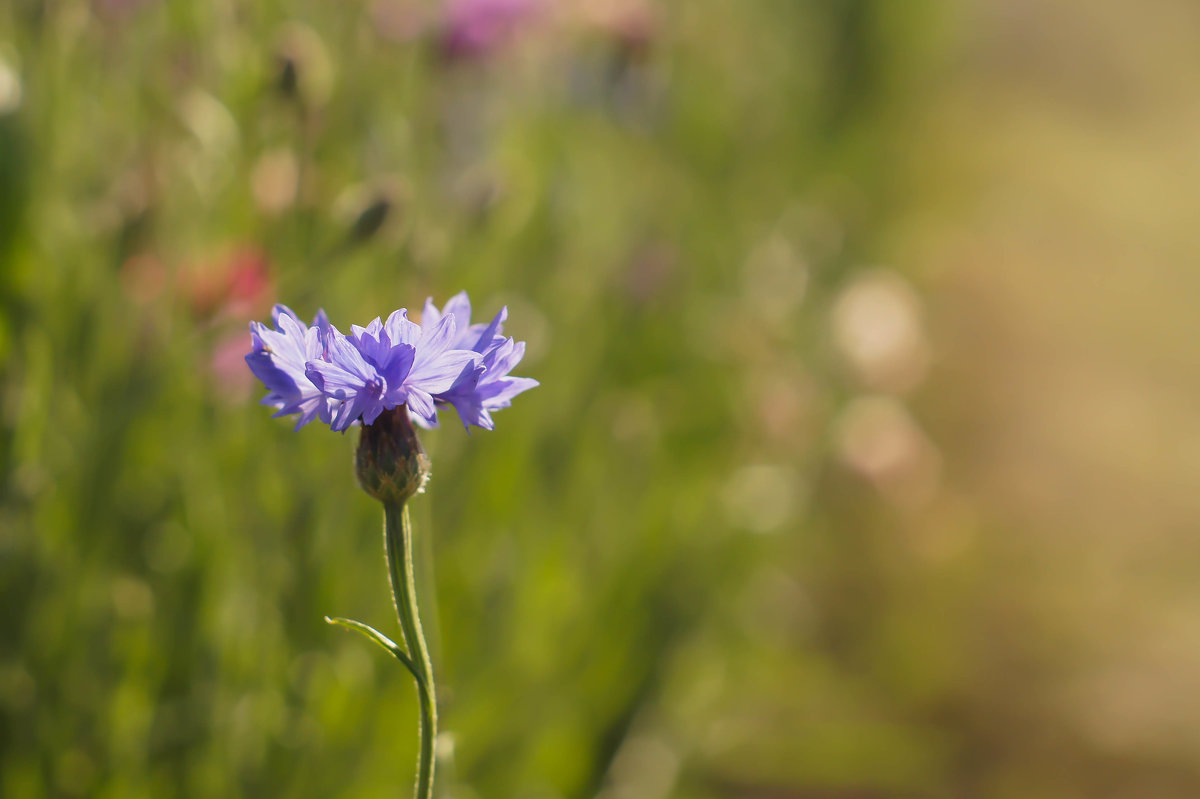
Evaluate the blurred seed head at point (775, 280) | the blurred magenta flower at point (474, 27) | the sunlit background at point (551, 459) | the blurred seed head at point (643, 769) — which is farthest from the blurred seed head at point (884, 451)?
the blurred magenta flower at point (474, 27)

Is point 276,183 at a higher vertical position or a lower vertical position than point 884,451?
lower

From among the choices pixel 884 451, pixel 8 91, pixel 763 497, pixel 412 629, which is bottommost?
pixel 412 629

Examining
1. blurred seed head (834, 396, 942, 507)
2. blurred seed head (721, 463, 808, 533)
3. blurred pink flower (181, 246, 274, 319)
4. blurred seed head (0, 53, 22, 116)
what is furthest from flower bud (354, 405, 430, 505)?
blurred seed head (834, 396, 942, 507)

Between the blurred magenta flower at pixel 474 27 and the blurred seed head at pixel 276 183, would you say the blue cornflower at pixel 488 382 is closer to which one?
the blurred seed head at pixel 276 183

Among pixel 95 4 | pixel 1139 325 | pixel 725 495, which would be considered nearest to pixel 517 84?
pixel 95 4

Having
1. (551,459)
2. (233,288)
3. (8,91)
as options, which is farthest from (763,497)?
(8,91)

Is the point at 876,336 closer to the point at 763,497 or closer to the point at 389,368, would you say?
the point at 763,497

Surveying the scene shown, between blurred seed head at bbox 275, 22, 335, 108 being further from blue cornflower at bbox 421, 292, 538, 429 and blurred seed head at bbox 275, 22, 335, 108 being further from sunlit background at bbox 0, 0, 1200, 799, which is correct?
blue cornflower at bbox 421, 292, 538, 429
